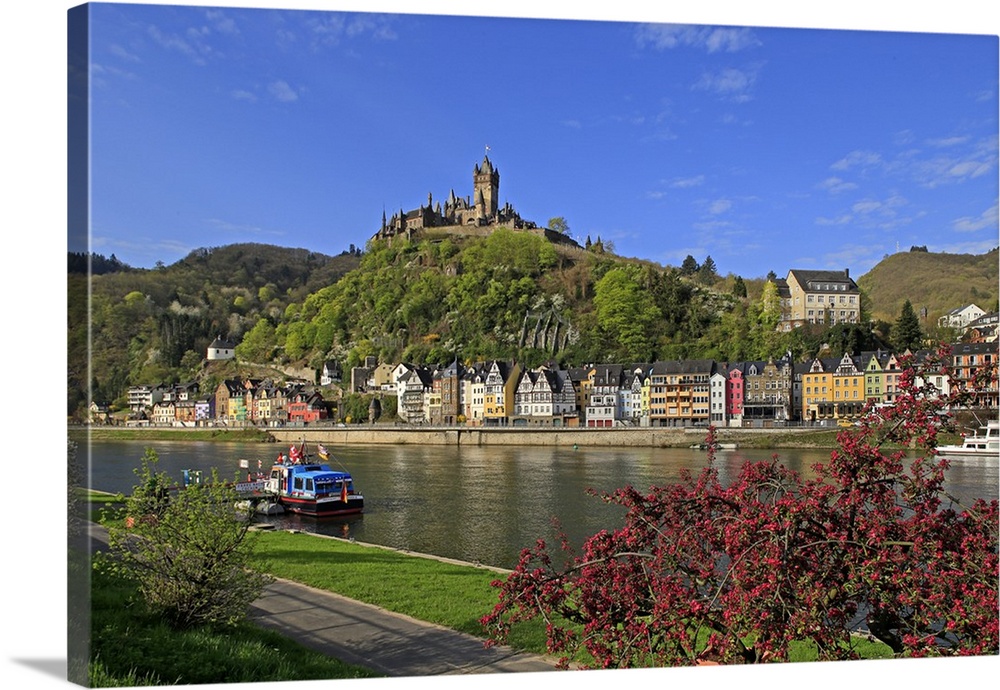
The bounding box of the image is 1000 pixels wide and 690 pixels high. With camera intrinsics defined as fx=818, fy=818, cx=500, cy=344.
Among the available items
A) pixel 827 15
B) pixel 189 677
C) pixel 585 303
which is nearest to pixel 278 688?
pixel 189 677

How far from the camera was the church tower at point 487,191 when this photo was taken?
69.8 feet

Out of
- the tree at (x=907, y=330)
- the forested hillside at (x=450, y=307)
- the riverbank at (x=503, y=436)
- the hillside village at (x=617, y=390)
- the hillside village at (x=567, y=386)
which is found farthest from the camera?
the riverbank at (x=503, y=436)

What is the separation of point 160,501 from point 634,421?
3359 centimetres

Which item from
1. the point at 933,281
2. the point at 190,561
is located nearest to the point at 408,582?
the point at 190,561

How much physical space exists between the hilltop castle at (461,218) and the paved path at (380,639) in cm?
2179

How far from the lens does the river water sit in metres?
14.9

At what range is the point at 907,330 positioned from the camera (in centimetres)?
1147

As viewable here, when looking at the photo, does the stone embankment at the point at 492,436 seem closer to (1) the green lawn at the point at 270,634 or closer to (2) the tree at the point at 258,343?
(2) the tree at the point at 258,343

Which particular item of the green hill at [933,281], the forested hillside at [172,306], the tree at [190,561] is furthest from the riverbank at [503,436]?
the tree at [190,561]

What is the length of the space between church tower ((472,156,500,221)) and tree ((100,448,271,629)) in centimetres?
1217

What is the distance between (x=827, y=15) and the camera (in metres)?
7.37

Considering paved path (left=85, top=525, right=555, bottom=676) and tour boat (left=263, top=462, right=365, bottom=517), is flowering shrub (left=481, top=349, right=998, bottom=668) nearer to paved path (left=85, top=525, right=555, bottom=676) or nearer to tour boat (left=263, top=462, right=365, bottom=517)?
paved path (left=85, top=525, right=555, bottom=676)

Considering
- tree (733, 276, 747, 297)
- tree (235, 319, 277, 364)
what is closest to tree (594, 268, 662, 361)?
tree (733, 276, 747, 297)

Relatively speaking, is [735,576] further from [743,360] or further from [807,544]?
[743,360]
